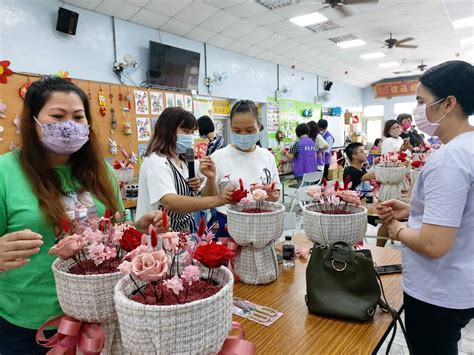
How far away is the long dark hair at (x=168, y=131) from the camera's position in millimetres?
1722

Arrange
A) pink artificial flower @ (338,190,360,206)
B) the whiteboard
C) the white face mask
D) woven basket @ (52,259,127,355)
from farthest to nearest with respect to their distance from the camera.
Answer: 1. the whiteboard
2. pink artificial flower @ (338,190,360,206)
3. the white face mask
4. woven basket @ (52,259,127,355)

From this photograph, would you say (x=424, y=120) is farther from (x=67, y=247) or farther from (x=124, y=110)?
(x=124, y=110)

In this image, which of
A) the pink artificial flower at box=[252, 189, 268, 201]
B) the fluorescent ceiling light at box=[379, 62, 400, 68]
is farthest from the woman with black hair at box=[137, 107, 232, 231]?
the fluorescent ceiling light at box=[379, 62, 400, 68]

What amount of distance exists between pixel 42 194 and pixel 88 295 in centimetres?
39

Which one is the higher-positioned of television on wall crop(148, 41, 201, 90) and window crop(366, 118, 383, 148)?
television on wall crop(148, 41, 201, 90)

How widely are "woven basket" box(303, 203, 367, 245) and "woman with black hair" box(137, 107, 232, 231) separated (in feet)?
1.25

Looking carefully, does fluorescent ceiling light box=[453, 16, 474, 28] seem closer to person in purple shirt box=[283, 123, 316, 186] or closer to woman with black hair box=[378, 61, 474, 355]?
person in purple shirt box=[283, 123, 316, 186]

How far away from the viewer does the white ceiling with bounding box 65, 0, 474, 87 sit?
4.48 metres

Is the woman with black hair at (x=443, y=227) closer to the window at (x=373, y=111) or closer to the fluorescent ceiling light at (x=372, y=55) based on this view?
the fluorescent ceiling light at (x=372, y=55)

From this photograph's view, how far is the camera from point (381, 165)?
2922 mm

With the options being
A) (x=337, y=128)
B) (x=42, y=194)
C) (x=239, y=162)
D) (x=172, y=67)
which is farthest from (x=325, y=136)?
(x=42, y=194)

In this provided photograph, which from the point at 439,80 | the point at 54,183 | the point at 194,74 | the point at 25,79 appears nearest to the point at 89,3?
the point at 25,79

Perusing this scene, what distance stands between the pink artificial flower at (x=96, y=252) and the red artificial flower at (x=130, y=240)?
0.17 feet

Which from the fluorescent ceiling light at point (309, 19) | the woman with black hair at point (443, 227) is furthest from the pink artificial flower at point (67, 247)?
the fluorescent ceiling light at point (309, 19)
